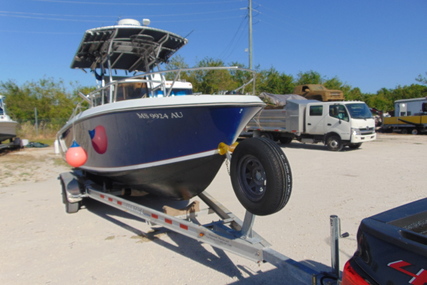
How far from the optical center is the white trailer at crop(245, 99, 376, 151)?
41.3ft

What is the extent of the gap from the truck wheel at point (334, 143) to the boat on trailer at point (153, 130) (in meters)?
9.30

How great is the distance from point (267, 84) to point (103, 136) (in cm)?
2587

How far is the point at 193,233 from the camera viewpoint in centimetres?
343

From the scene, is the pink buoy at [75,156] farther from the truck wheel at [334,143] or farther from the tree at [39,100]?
the tree at [39,100]

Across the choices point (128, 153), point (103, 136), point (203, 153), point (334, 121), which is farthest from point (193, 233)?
point (334, 121)

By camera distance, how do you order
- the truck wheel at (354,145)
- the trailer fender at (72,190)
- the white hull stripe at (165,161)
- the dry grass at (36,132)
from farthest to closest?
1. the dry grass at (36,132)
2. the truck wheel at (354,145)
3. the trailer fender at (72,190)
4. the white hull stripe at (165,161)

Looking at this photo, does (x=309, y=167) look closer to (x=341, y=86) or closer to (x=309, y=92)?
(x=309, y=92)

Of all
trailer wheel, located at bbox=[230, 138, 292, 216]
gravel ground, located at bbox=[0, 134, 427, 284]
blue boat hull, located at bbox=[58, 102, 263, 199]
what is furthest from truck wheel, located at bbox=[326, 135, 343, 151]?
trailer wheel, located at bbox=[230, 138, 292, 216]

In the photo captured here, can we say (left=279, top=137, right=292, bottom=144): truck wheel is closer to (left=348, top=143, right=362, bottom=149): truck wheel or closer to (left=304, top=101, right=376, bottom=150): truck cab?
(left=304, top=101, right=376, bottom=150): truck cab

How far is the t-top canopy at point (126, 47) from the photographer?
5.54 m

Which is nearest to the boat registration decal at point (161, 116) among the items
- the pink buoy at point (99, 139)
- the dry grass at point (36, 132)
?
the pink buoy at point (99, 139)

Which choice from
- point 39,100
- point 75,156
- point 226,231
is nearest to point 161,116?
point 226,231

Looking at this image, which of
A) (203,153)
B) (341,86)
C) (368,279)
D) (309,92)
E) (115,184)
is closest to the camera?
(368,279)

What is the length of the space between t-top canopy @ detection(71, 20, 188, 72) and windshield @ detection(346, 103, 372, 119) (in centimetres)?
870
